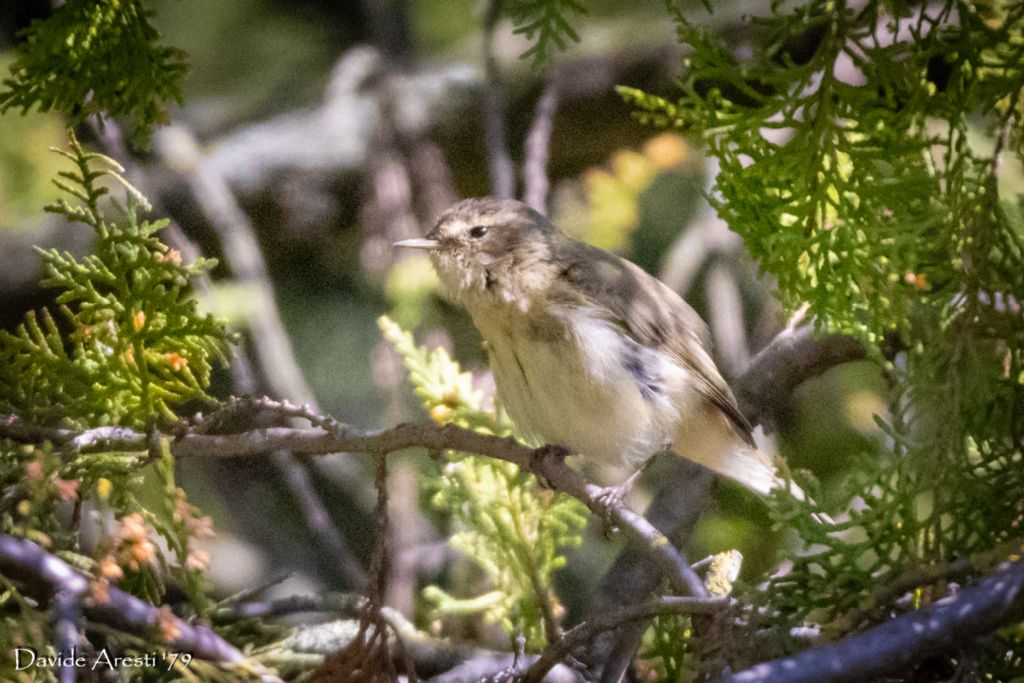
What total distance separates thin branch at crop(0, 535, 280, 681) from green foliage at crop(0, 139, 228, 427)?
0.38m

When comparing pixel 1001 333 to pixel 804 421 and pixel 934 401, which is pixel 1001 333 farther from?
pixel 804 421

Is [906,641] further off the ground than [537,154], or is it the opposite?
[537,154]

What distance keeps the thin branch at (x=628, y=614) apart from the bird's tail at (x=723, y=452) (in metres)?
1.52

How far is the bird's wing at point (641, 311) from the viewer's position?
300cm

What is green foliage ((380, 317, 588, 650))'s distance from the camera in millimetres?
2633

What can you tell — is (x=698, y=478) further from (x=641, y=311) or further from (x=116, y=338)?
(x=116, y=338)

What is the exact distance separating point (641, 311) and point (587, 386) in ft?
1.31

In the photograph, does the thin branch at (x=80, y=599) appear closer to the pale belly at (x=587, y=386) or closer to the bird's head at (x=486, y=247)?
the pale belly at (x=587, y=386)

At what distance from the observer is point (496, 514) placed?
2686 mm

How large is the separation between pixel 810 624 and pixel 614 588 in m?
1.17

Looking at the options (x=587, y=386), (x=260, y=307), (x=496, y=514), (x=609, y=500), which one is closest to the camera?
(x=609, y=500)

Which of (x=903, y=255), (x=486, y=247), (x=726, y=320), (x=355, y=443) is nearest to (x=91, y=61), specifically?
(x=355, y=443)

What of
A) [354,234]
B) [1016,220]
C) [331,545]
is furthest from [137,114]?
[354,234]

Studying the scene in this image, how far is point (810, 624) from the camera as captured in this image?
6.04 ft
